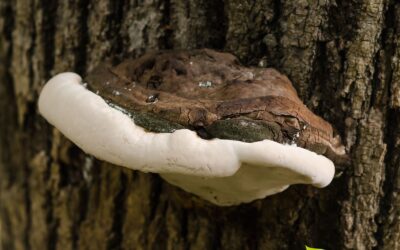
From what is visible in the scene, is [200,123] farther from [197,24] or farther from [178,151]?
[197,24]

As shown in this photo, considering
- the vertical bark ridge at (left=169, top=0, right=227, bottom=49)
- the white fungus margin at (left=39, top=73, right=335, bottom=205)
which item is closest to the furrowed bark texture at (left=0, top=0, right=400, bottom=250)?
the vertical bark ridge at (left=169, top=0, right=227, bottom=49)

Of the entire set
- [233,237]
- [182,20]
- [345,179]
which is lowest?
[233,237]

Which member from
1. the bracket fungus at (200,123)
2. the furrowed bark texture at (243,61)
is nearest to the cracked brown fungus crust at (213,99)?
the bracket fungus at (200,123)

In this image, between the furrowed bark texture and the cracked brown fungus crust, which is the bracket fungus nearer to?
the cracked brown fungus crust

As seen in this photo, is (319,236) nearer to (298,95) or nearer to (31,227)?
(298,95)

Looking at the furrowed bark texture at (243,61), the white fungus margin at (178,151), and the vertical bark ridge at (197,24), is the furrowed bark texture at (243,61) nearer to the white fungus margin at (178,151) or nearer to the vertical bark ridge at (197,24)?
the vertical bark ridge at (197,24)

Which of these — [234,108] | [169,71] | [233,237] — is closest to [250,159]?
[234,108]

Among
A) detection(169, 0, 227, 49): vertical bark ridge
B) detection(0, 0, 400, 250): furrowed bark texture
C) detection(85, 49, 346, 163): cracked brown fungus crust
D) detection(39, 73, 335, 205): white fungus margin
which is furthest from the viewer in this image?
detection(169, 0, 227, 49): vertical bark ridge
